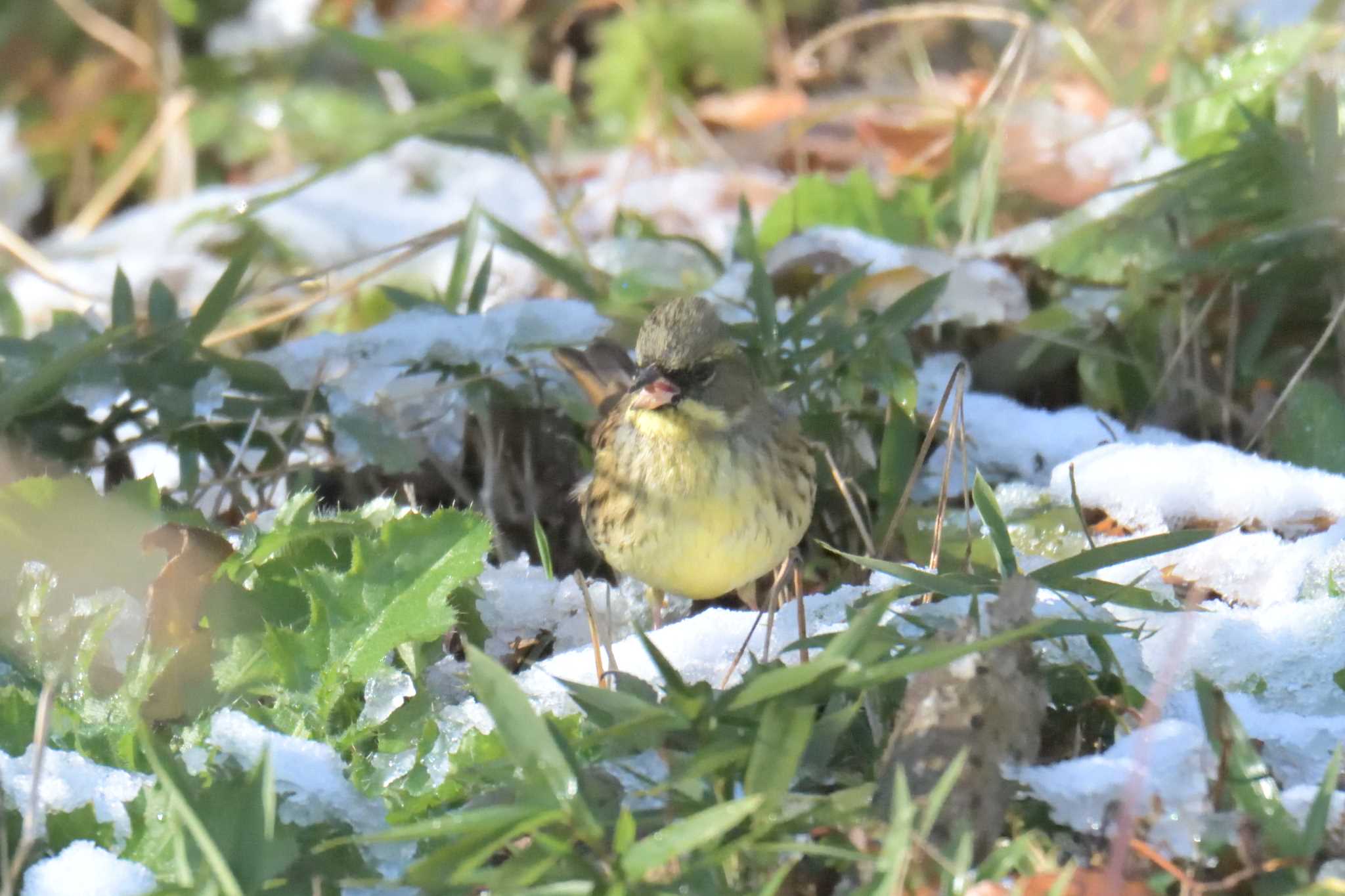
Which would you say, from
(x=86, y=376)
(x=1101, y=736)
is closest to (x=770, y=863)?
(x=1101, y=736)

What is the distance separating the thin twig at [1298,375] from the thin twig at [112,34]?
4.87 metres

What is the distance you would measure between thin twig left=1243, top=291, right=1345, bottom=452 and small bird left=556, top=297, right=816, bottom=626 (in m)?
1.00

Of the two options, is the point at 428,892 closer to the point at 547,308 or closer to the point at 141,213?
the point at 547,308

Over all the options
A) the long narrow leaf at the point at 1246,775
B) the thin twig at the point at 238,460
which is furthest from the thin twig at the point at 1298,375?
the thin twig at the point at 238,460

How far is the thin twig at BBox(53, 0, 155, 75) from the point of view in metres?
6.45

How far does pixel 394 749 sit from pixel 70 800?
45 cm

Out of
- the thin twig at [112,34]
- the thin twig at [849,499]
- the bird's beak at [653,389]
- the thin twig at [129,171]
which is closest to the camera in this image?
the thin twig at [849,499]

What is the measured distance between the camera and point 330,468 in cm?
338

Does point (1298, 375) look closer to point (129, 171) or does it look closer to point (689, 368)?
point (689, 368)

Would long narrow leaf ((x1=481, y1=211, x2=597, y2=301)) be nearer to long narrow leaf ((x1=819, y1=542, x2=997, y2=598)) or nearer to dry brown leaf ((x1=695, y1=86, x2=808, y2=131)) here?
long narrow leaf ((x1=819, y1=542, x2=997, y2=598))

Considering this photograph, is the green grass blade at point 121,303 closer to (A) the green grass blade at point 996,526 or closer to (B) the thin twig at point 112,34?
(A) the green grass blade at point 996,526

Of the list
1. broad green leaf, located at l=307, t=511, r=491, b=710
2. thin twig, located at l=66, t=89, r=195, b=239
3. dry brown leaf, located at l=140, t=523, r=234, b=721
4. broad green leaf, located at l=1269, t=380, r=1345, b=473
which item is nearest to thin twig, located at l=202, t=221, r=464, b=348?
dry brown leaf, located at l=140, t=523, r=234, b=721

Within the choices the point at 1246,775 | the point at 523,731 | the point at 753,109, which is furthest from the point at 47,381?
the point at 753,109

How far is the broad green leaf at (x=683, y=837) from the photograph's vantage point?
1.77 metres
